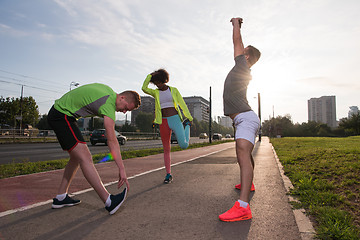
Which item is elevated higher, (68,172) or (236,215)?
(68,172)

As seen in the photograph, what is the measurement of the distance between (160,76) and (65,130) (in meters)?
2.09

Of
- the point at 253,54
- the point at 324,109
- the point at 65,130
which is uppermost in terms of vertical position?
the point at 324,109

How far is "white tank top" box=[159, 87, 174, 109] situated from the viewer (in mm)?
4414

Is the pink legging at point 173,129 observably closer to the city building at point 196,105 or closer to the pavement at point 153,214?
the pavement at point 153,214

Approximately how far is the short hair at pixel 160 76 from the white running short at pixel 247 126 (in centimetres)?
192

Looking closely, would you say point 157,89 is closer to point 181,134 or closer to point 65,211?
point 181,134

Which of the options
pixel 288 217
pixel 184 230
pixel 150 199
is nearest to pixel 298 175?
pixel 288 217

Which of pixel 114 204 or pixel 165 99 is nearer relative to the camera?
pixel 114 204

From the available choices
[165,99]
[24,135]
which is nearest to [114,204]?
[165,99]

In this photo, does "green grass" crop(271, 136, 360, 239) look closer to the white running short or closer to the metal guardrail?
the white running short

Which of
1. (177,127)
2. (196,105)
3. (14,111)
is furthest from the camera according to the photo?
(196,105)

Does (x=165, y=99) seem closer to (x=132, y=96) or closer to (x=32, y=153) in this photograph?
(x=132, y=96)

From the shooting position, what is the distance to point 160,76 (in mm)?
4402

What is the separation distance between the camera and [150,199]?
3514 millimetres
